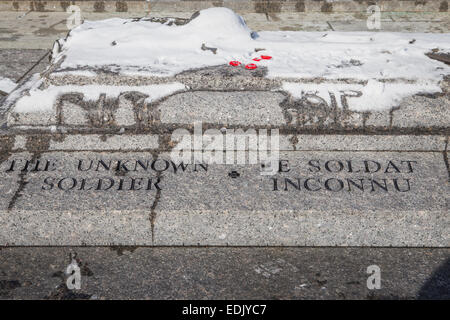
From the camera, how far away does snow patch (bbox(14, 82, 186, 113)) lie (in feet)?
11.5

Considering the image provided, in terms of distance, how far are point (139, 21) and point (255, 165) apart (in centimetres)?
204

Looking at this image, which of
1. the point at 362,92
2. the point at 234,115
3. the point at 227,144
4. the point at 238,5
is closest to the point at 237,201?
the point at 227,144

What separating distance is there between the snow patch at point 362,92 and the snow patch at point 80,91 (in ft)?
2.92

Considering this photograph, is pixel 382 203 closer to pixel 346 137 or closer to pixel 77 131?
pixel 346 137

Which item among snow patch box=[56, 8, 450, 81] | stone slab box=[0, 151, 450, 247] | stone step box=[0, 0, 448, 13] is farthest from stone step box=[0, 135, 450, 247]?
stone step box=[0, 0, 448, 13]

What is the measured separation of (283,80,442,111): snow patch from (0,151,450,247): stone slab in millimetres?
624

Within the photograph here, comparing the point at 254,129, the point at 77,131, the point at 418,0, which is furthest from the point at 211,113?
the point at 418,0

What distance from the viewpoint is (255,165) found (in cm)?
333

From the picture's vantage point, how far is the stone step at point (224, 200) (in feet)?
9.55

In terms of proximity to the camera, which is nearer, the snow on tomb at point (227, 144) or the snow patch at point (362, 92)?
the snow on tomb at point (227, 144)

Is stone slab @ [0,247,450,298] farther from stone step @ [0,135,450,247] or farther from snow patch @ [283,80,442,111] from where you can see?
snow patch @ [283,80,442,111]

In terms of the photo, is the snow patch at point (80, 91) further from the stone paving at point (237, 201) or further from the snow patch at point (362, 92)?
the snow patch at point (362, 92)

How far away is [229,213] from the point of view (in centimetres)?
292

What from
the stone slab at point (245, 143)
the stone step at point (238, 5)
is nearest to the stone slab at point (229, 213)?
the stone slab at point (245, 143)
